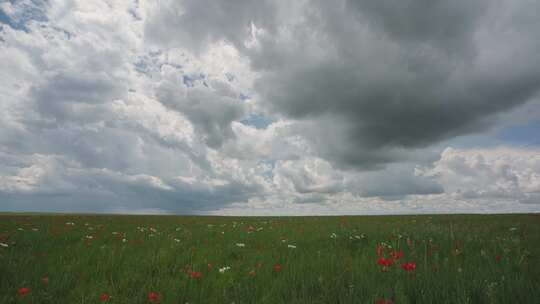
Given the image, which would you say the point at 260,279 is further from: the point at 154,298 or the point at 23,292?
the point at 23,292

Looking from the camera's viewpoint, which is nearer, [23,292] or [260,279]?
[23,292]

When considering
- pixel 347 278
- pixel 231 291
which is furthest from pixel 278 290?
pixel 347 278

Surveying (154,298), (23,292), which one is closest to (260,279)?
(154,298)

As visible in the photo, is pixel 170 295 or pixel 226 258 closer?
pixel 170 295

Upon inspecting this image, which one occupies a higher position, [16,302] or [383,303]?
[383,303]

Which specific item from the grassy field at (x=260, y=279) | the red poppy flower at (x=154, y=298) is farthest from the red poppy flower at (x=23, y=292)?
the red poppy flower at (x=154, y=298)

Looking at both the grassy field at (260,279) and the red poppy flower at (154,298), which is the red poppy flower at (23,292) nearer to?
the grassy field at (260,279)

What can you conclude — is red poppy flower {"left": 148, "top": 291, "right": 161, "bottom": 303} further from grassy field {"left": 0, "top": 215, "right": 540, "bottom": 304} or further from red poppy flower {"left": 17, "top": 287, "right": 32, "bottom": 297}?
red poppy flower {"left": 17, "top": 287, "right": 32, "bottom": 297}

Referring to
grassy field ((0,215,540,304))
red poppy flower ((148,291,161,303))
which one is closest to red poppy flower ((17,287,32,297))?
grassy field ((0,215,540,304))

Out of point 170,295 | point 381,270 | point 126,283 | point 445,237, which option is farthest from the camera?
point 445,237

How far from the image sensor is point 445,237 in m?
9.09

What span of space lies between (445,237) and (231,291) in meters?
7.76

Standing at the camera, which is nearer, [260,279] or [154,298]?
[154,298]

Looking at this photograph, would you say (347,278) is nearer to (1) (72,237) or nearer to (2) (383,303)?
(2) (383,303)
